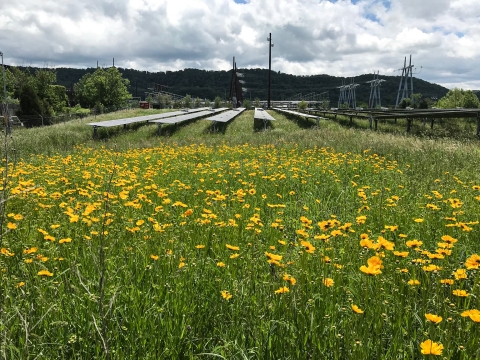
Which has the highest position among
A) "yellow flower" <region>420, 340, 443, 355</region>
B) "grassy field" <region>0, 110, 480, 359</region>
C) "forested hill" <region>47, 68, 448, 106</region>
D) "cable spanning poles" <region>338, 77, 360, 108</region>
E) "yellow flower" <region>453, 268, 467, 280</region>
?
"forested hill" <region>47, 68, 448, 106</region>

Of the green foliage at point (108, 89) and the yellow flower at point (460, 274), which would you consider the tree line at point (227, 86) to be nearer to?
the green foliage at point (108, 89)

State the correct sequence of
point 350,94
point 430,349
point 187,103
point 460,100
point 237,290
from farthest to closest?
point 350,94, point 460,100, point 187,103, point 237,290, point 430,349

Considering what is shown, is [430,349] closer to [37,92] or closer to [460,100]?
[37,92]

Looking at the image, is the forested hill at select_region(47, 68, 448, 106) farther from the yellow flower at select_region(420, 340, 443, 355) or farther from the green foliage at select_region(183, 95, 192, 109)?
the yellow flower at select_region(420, 340, 443, 355)

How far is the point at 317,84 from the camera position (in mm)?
196125

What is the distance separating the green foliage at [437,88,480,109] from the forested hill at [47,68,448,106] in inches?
3017

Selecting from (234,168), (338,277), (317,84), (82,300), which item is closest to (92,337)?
(82,300)

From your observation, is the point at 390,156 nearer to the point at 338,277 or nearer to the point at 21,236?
the point at 338,277

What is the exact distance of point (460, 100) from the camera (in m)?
72.6

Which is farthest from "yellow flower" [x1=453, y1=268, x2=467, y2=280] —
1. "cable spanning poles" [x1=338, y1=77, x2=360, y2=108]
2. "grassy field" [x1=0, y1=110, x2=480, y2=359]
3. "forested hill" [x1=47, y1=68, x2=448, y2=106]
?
"forested hill" [x1=47, y1=68, x2=448, y2=106]

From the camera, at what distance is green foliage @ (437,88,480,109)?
72.2 meters

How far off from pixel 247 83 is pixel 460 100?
119969 mm

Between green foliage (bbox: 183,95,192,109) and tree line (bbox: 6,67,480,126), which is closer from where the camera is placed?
green foliage (bbox: 183,95,192,109)

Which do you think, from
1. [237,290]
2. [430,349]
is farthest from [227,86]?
[430,349]
